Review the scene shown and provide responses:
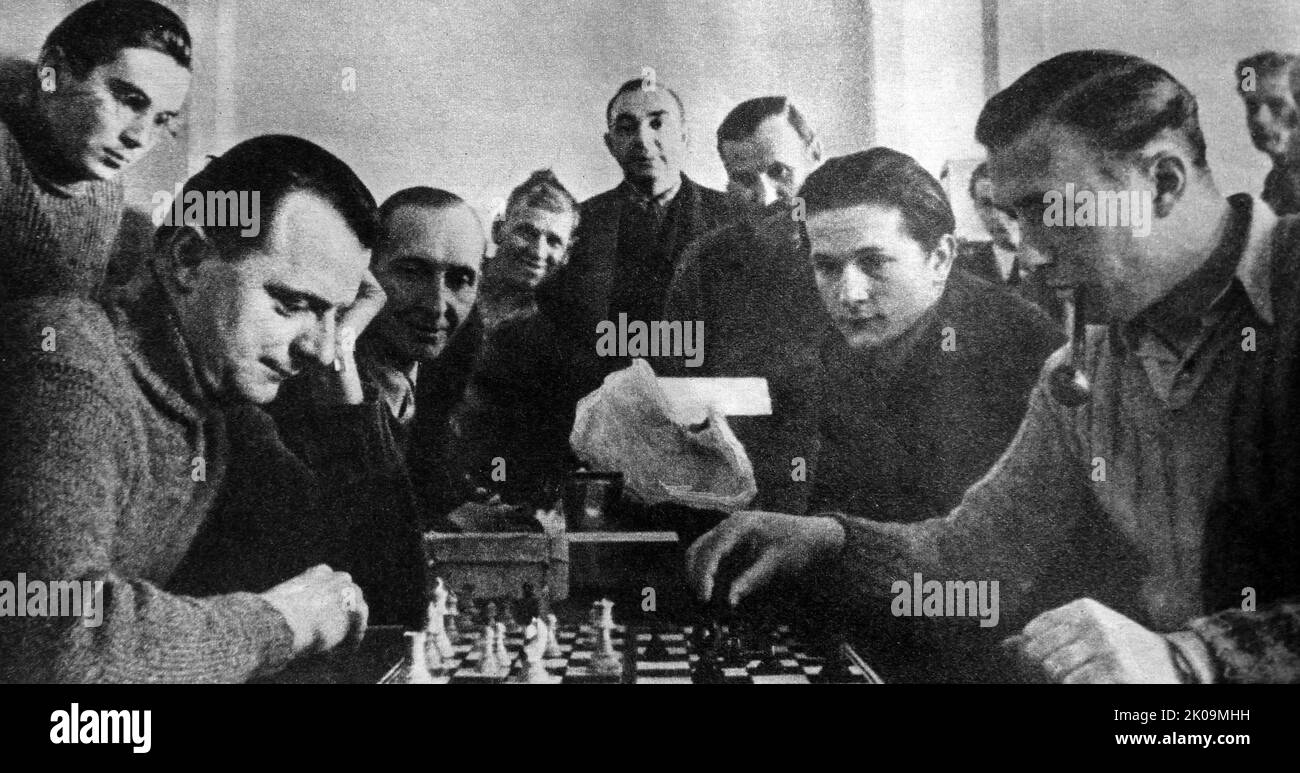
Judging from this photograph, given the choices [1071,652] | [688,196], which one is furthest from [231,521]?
[1071,652]

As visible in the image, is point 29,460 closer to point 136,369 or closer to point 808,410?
point 136,369

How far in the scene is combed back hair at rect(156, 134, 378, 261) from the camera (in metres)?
3.27

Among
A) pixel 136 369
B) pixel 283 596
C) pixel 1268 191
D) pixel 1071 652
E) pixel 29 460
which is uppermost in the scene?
pixel 1268 191

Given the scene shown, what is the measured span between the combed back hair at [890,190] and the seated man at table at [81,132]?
210 cm

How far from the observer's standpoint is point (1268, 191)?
3.25m

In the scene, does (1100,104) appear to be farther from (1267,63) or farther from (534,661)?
(534,661)

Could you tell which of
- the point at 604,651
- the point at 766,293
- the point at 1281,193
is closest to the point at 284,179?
the point at 766,293

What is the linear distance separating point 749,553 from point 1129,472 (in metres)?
1.23

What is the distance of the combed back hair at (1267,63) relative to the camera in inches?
130

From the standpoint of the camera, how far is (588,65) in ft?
11.0

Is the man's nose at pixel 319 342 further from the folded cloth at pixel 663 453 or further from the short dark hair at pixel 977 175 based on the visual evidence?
the short dark hair at pixel 977 175

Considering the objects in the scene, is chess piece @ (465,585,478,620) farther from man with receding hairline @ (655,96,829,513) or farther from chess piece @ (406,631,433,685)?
man with receding hairline @ (655,96,829,513)

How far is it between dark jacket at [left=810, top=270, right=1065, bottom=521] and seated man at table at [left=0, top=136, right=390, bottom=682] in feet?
4.78

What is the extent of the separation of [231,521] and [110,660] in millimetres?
520
